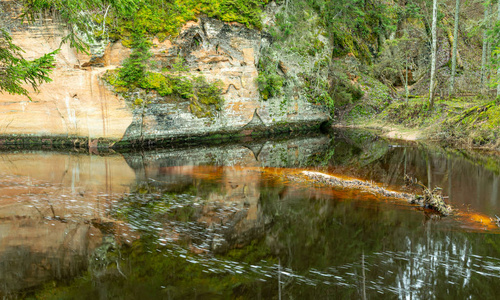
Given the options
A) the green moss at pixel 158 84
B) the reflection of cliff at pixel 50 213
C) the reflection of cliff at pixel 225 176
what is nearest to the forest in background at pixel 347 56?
the green moss at pixel 158 84

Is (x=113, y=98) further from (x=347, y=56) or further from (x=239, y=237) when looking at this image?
(x=347, y=56)

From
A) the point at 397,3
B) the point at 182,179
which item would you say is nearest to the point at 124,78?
the point at 182,179

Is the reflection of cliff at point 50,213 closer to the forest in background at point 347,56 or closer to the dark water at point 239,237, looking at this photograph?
the dark water at point 239,237

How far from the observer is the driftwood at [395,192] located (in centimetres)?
797

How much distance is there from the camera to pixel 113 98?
61.6ft

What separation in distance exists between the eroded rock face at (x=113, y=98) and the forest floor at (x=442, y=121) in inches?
443

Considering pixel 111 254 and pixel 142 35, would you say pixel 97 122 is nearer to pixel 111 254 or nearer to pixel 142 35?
pixel 142 35

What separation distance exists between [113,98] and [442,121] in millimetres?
18390

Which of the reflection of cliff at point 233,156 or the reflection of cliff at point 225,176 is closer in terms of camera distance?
the reflection of cliff at point 225,176

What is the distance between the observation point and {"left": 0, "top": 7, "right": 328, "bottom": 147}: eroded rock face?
18.6 metres

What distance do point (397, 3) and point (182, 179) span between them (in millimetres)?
34768

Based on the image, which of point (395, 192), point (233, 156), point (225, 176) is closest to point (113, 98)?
point (233, 156)

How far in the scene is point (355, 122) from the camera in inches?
1160

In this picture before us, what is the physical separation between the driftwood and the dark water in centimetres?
28
